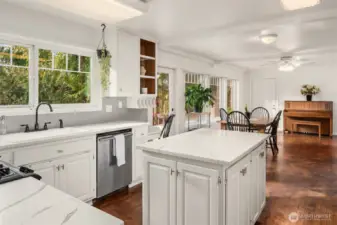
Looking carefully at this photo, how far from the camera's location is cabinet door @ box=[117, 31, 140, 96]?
354 cm

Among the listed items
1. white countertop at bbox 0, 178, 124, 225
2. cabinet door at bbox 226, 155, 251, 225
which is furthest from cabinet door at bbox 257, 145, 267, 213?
white countertop at bbox 0, 178, 124, 225

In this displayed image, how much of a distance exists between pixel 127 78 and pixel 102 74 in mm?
363

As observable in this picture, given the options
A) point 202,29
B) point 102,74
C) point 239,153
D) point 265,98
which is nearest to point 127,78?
point 102,74

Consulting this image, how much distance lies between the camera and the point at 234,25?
348cm

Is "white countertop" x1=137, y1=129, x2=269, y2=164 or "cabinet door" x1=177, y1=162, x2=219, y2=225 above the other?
"white countertop" x1=137, y1=129, x2=269, y2=164

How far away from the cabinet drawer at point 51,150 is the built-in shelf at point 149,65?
1649 mm

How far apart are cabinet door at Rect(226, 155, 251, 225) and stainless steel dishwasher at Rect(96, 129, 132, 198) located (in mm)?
1672

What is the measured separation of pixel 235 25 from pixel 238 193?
7.98 feet

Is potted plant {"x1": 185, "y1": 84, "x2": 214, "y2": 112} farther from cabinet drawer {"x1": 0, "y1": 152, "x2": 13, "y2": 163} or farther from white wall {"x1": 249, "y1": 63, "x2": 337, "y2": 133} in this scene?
white wall {"x1": 249, "y1": 63, "x2": 337, "y2": 133}

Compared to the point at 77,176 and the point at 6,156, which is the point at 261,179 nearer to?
the point at 77,176

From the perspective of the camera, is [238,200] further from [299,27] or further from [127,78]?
[299,27]

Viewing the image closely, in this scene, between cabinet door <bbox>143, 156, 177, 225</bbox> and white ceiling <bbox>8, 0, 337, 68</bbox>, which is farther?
white ceiling <bbox>8, 0, 337, 68</bbox>

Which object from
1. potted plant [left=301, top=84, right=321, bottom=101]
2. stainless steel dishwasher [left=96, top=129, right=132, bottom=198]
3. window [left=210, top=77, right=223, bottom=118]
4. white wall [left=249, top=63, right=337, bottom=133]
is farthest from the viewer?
potted plant [left=301, top=84, right=321, bottom=101]

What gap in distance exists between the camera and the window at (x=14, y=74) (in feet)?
Result: 9.23
